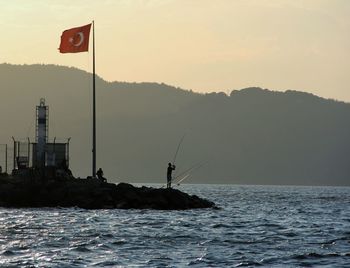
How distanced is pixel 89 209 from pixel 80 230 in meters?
18.6

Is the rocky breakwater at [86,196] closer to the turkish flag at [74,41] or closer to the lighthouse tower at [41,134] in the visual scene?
the lighthouse tower at [41,134]

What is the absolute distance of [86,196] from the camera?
65062mm

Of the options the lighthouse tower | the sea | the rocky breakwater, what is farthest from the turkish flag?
the sea

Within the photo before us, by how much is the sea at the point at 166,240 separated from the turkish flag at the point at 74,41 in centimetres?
1340

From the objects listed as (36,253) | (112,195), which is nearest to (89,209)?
(112,195)

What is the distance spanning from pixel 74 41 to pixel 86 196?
11.4m

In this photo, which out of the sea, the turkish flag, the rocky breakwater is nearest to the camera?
the sea

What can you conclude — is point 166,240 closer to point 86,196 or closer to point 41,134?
point 86,196

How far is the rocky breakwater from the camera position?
6512 cm

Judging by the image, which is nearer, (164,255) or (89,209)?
(164,255)

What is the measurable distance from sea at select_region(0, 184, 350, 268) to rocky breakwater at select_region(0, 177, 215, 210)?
532 cm

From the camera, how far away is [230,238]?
42.4m

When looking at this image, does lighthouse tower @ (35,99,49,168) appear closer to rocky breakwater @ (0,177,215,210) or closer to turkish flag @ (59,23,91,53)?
rocky breakwater @ (0,177,215,210)

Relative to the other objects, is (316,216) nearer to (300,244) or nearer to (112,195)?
(112,195)
